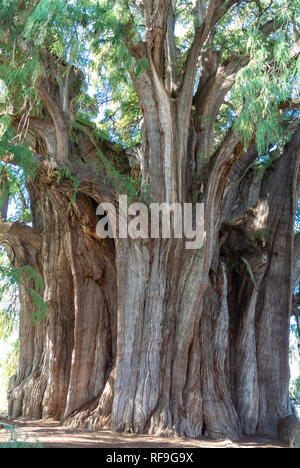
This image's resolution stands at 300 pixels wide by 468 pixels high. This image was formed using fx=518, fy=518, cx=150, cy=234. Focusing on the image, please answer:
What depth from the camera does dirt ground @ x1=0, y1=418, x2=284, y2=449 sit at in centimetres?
475

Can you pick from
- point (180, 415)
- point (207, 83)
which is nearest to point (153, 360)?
point (180, 415)

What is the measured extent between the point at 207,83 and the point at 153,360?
381cm

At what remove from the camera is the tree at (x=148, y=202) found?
555 cm

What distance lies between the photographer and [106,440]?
501 centimetres

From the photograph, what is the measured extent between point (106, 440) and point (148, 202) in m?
2.68

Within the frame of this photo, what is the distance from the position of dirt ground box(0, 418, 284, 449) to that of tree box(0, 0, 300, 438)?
0.23 m

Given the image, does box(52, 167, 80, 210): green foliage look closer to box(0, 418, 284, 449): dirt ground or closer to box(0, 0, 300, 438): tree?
box(0, 0, 300, 438): tree

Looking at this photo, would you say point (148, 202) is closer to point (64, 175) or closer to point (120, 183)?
point (120, 183)

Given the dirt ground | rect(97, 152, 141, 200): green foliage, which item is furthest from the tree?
the dirt ground

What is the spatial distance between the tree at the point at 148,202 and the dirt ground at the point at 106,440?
23 centimetres

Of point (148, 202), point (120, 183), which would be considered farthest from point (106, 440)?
point (120, 183)

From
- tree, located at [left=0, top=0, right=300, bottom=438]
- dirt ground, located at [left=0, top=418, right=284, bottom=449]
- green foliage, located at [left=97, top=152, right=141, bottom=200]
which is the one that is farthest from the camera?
green foliage, located at [left=97, top=152, right=141, bottom=200]
